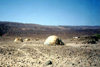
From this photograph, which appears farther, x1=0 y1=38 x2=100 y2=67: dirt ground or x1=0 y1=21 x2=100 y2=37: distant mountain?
x1=0 y1=21 x2=100 y2=37: distant mountain

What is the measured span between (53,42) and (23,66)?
11.1 metres

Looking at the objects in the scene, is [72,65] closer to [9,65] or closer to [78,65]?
[78,65]

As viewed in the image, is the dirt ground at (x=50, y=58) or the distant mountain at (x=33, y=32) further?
the distant mountain at (x=33, y=32)

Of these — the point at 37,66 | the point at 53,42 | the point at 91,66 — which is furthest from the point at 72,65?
the point at 53,42

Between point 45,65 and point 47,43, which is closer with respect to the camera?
point 45,65

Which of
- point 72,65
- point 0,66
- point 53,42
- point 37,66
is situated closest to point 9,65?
point 0,66

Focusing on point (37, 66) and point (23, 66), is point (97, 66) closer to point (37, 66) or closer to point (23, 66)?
point (37, 66)

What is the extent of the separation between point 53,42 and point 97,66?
11.2 m

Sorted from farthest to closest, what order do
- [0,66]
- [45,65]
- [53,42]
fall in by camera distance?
[53,42], [45,65], [0,66]

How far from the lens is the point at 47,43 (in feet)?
60.2

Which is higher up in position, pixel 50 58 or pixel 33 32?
pixel 50 58

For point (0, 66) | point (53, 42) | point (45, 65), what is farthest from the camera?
point (53, 42)

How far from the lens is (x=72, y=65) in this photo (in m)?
7.30

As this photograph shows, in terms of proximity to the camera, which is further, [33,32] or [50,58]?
[33,32]
